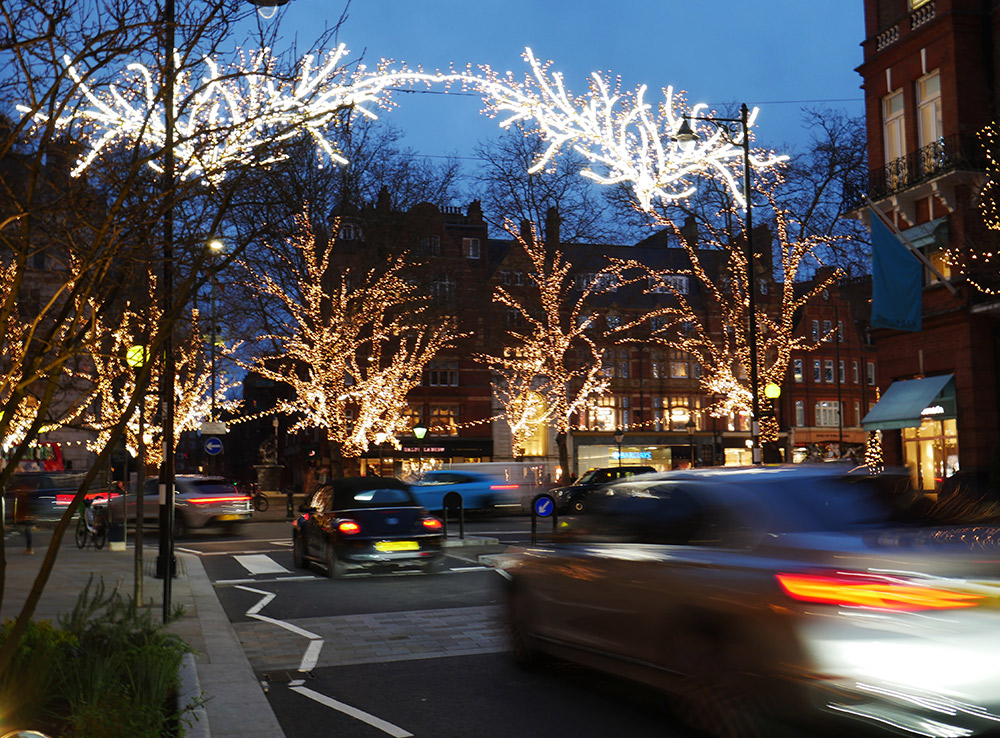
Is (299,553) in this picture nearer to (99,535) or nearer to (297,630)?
(297,630)

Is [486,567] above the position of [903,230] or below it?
below

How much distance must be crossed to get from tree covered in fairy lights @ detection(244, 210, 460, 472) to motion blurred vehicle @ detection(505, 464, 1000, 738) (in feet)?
94.1

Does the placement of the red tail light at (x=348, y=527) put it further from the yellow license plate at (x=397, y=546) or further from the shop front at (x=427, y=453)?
the shop front at (x=427, y=453)

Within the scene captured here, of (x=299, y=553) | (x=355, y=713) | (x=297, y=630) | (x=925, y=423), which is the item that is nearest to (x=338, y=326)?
(x=925, y=423)

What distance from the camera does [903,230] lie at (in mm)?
29938

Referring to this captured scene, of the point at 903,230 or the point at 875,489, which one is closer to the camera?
the point at 875,489

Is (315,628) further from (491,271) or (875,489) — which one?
(491,271)

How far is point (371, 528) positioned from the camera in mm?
15773

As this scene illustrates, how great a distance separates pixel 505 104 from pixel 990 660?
1215 cm

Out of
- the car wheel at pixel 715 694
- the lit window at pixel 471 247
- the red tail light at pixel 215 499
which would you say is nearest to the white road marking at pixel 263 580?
the red tail light at pixel 215 499

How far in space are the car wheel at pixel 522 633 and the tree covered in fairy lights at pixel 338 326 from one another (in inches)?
1072

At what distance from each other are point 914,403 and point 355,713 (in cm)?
2437

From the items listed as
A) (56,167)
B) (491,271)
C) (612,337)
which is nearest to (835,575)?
(56,167)

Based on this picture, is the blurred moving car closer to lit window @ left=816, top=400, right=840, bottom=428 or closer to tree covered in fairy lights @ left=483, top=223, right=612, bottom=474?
tree covered in fairy lights @ left=483, top=223, right=612, bottom=474
